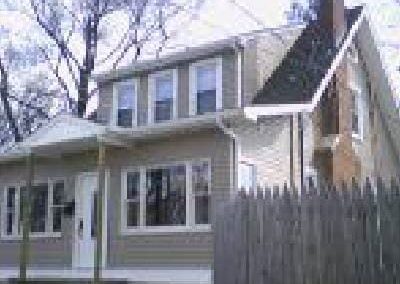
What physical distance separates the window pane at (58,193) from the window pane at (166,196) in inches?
163

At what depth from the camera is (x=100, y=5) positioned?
1678 inches

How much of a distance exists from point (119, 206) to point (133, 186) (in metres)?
0.67

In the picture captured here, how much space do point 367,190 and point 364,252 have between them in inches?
35.8

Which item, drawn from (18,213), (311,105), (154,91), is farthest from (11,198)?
(311,105)

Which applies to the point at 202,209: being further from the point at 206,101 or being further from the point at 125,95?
the point at 125,95

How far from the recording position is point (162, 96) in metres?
24.1

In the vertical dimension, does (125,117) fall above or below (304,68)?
below

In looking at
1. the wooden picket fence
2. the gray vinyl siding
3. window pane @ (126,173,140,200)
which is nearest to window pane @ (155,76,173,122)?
the gray vinyl siding

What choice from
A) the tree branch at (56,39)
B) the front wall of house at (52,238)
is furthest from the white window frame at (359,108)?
the tree branch at (56,39)

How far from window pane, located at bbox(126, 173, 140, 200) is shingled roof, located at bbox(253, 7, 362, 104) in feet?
12.6

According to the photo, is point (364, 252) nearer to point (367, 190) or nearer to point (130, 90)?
point (367, 190)

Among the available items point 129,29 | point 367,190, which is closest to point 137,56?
point 129,29

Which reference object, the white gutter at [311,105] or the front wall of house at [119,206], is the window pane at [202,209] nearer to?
the front wall of house at [119,206]

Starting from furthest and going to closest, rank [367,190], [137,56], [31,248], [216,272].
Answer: [137,56] < [31,248] < [216,272] < [367,190]
